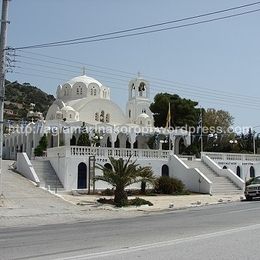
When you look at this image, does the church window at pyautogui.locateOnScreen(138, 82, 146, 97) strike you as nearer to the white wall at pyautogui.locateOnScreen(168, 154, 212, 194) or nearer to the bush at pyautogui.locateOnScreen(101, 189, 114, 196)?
the white wall at pyautogui.locateOnScreen(168, 154, 212, 194)

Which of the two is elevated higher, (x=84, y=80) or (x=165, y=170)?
(x=84, y=80)

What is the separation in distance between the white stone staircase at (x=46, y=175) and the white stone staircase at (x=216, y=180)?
39.6ft

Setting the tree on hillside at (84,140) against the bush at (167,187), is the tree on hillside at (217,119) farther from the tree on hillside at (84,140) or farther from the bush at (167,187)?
the bush at (167,187)

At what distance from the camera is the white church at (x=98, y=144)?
3503 cm

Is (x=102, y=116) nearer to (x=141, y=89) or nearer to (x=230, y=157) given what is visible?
(x=141, y=89)

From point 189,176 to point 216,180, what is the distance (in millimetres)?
2288

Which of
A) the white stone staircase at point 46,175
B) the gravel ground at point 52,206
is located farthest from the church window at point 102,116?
the gravel ground at point 52,206

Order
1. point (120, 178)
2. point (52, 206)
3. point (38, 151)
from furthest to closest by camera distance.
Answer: point (38, 151), point (120, 178), point (52, 206)

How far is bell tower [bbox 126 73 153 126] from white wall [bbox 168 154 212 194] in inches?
1204

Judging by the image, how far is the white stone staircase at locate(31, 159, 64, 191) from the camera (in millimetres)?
33125

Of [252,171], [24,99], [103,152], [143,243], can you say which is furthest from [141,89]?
[24,99]

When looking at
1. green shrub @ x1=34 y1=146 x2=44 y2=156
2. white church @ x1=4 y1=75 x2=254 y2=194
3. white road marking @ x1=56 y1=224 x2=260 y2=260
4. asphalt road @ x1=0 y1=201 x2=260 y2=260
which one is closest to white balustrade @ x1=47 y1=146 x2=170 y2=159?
white church @ x1=4 y1=75 x2=254 y2=194

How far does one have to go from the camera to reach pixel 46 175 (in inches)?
1372

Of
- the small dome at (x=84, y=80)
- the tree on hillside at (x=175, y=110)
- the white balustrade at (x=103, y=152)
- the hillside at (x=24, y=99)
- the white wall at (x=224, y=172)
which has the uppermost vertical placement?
the hillside at (x=24, y=99)
